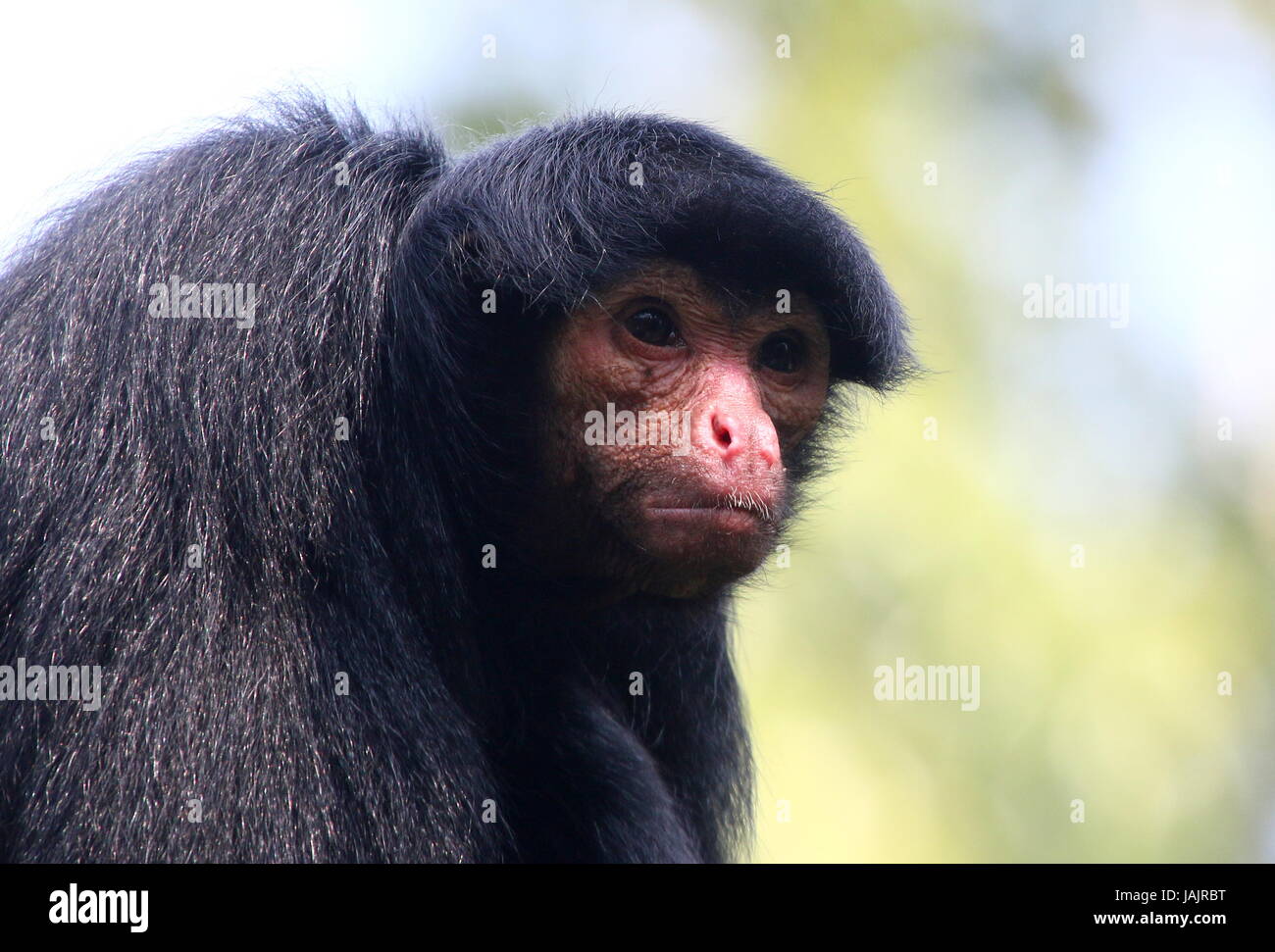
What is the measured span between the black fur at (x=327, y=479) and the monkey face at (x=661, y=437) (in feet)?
0.55

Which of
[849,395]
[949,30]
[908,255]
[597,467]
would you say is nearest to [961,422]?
[908,255]

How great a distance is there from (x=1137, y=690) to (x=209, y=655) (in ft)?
38.1

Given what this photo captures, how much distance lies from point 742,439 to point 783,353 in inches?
34.7

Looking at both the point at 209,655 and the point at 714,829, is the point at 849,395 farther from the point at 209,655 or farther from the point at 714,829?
the point at 209,655

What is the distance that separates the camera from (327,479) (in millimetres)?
5492

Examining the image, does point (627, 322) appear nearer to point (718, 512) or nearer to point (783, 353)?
point (783, 353)

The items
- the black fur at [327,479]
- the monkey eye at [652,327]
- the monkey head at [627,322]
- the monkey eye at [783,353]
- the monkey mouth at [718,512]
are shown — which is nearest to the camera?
the black fur at [327,479]

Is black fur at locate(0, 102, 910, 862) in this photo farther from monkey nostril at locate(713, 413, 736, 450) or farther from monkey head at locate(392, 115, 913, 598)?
monkey nostril at locate(713, 413, 736, 450)

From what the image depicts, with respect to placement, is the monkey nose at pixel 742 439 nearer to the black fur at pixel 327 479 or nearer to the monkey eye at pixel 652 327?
the monkey eye at pixel 652 327

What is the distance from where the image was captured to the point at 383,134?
266 inches

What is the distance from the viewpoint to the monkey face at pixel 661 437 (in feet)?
19.6

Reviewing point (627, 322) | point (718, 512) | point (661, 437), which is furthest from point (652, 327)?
point (718, 512)

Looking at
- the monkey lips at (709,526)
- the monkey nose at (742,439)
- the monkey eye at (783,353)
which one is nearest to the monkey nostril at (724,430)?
the monkey nose at (742,439)

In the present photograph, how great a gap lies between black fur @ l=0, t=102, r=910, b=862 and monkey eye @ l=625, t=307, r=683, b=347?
0.27 m
